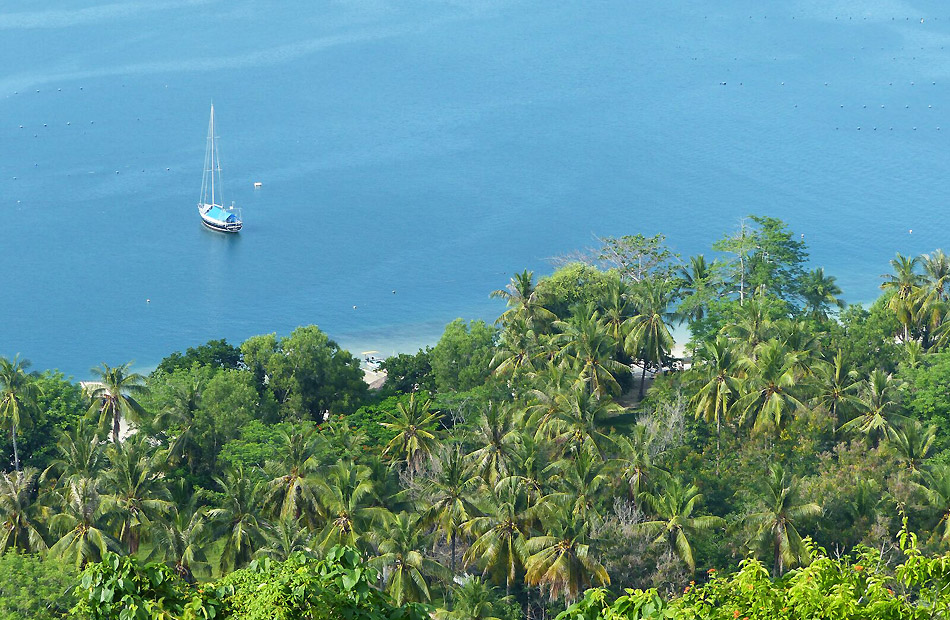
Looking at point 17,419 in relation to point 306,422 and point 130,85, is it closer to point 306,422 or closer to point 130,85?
point 306,422

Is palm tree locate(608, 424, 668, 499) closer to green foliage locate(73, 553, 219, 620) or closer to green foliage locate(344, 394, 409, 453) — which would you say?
green foliage locate(344, 394, 409, 453)

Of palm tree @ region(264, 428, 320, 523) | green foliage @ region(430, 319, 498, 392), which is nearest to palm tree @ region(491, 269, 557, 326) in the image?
green foliage @ region(430, 319, 498, 392)

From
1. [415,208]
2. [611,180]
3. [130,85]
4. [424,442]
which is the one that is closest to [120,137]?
[130,85]

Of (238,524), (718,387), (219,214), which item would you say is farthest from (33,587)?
(219,214)

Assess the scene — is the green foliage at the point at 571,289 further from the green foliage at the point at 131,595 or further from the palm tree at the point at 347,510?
the green foliage at the point at 131,595

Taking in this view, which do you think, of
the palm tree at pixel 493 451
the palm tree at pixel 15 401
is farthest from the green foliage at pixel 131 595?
the palm tree at pixel 15 401

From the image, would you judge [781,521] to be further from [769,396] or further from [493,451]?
[493,451]
